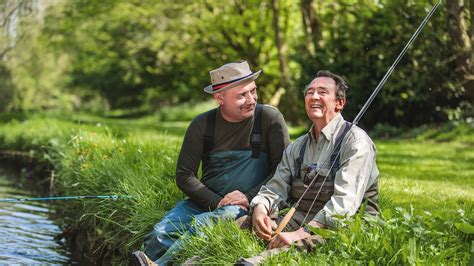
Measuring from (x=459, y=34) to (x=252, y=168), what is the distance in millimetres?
3736

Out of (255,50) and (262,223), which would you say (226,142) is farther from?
(255,50)

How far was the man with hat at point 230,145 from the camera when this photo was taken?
5.34 metres

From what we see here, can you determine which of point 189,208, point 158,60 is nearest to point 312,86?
point 189,208

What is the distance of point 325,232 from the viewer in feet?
13.3

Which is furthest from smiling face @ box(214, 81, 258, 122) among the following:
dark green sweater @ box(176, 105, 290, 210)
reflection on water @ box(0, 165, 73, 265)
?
reflection on water @ box(0, 165, 73, 265)

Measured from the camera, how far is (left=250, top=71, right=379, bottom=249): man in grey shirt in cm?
434

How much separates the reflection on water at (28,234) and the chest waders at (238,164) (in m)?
2.54

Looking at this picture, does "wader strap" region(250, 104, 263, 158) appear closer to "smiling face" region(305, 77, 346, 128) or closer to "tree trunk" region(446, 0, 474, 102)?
"smiling face" region(305, 77, 346, 128)

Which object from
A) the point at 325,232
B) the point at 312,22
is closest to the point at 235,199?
the point at 325,232

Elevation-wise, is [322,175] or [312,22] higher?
[312,22]

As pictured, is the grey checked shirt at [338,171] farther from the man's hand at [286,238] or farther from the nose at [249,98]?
the nose at [249,98]

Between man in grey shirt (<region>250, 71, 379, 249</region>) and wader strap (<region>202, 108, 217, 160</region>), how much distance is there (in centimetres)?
71

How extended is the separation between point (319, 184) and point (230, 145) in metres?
1.01

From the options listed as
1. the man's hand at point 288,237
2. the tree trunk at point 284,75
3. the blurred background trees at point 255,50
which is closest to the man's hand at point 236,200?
the man's hand at point 288,237
